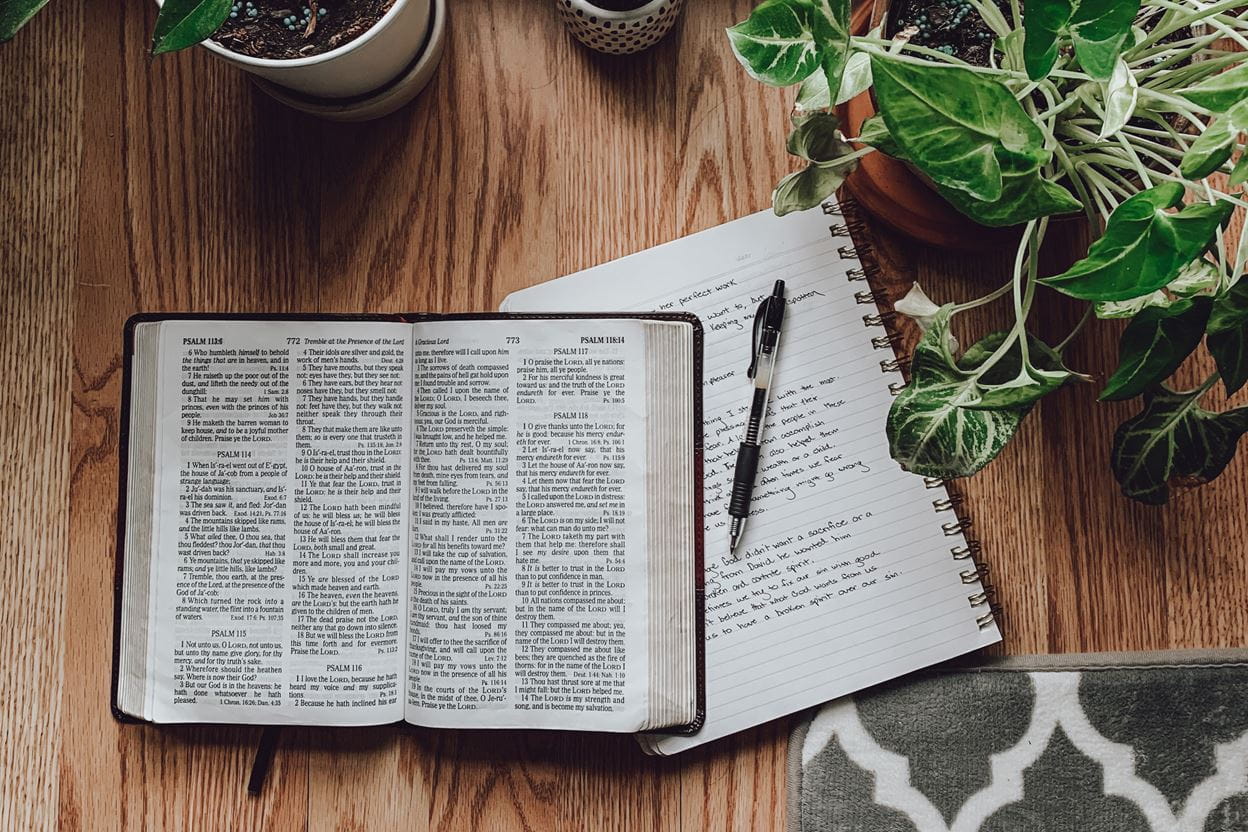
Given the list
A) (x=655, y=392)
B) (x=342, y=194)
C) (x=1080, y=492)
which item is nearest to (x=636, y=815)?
(x=655, y=392)

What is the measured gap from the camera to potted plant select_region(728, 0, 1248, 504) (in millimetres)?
438

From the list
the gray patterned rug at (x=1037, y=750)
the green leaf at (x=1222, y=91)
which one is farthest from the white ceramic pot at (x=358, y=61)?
the gray patterned rug at (x=1037, y=750)

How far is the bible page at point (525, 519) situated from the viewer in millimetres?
751

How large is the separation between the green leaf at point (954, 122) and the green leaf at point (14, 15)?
1.52ft

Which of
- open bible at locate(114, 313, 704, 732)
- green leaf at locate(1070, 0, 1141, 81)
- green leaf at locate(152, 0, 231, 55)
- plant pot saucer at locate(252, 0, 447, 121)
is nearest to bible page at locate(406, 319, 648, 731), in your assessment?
open bible at locate(114, 313, 704, 732)

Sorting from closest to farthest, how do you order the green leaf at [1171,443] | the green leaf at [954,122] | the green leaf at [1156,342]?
the green leaf at [954,122] < the green leaf at [1156,342] < the green leaf at [1171,443]

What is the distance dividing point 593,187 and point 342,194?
0.20 m

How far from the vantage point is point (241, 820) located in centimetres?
77

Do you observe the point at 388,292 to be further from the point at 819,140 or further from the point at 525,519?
the point at 819,140

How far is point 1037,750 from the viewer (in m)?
0.76

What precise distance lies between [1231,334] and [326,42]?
0.60 m

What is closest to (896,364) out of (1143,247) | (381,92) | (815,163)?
(815,163)

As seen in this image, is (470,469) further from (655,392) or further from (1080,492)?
(1080,492)

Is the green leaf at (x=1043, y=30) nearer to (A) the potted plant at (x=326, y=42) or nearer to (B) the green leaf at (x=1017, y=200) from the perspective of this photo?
(B) the green leaf at (x=1017, y=200)
